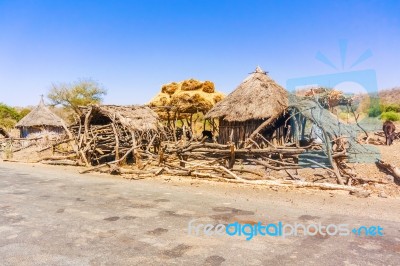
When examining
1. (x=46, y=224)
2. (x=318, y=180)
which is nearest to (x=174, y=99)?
(x=318, y=180)

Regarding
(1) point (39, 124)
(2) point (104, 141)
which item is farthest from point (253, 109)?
(1) point (39, 124)

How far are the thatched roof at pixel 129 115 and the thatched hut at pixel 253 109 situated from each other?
9.67ft

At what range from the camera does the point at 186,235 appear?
4652mm

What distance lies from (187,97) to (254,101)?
8.87m

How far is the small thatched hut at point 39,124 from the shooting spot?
2952 cm

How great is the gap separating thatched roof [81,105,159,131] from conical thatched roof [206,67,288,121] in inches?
116

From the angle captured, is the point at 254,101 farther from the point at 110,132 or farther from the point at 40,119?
the point at 40,119

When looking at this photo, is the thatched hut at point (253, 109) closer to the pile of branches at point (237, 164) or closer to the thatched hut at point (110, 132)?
the pile of branches at point (237, 164)

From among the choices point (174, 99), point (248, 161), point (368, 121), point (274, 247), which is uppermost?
point (174, 99)

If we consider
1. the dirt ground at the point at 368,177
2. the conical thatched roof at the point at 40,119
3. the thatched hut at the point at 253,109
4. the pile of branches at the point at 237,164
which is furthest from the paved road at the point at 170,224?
the conical thatched roof at the point at 40,119

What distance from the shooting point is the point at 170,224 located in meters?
5.18

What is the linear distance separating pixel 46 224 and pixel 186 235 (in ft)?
7.60

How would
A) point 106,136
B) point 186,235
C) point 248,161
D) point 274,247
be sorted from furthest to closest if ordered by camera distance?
point 106,136 < point 248,161 < point 186,235 < point 274,247

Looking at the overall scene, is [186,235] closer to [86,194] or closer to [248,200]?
[248,200]
